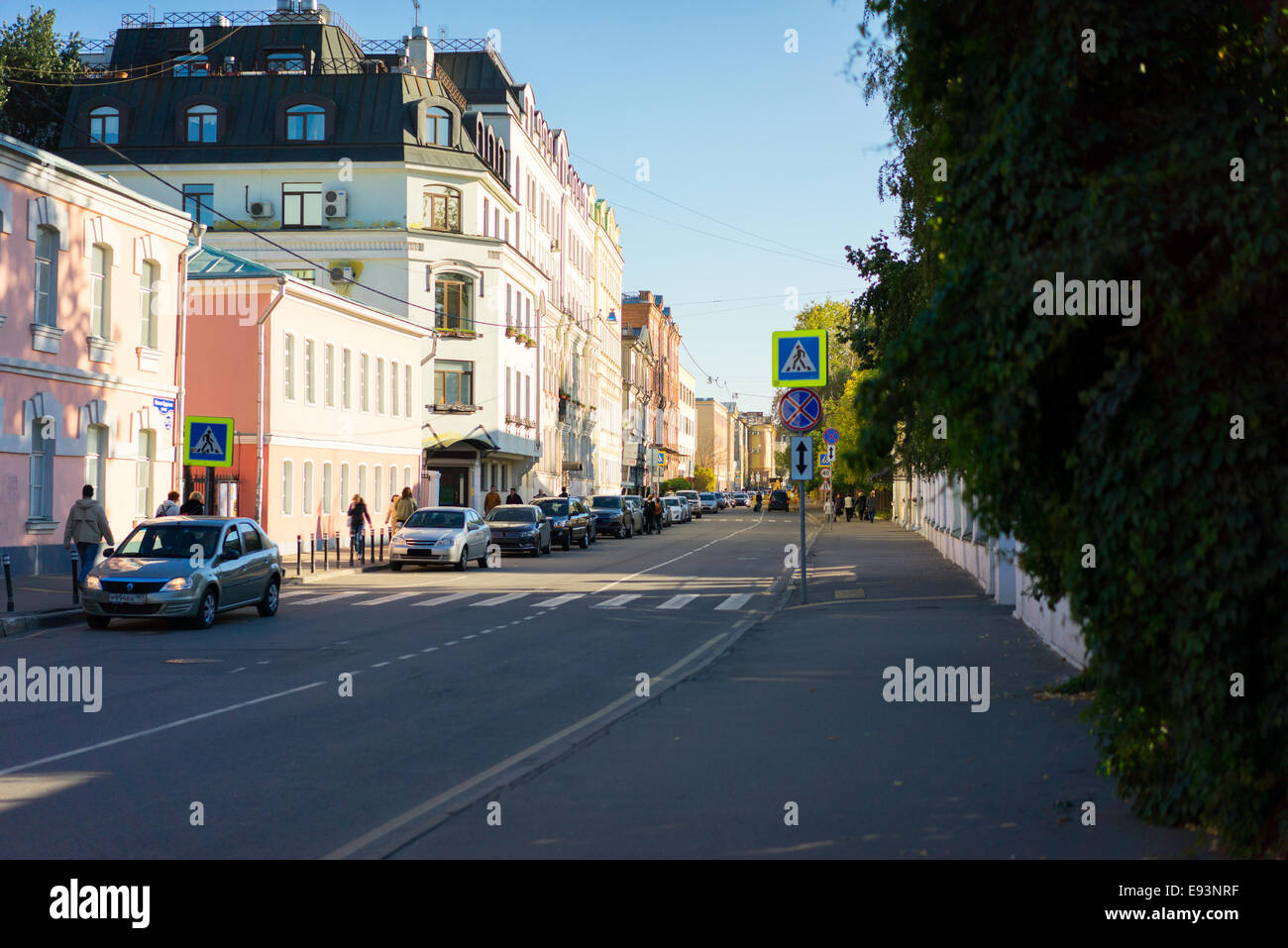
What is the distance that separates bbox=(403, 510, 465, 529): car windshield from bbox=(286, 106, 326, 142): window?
25.8m

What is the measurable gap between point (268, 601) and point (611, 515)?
34628 mm

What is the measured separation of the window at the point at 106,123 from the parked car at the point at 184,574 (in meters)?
38.5

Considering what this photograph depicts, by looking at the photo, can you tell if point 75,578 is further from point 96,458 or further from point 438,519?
point 438,519

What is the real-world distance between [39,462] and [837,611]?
16106 millimetres

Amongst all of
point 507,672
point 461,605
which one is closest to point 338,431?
point 461,605

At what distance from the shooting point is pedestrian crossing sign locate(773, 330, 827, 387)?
20078 mm

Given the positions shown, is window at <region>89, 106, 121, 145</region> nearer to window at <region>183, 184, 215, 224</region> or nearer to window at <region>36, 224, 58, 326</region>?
window at <region>183, 184, 215, 224</region>

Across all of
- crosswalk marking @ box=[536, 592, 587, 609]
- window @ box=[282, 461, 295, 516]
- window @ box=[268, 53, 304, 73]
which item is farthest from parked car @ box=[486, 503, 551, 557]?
window @ box=[268, 53, 304, 73]

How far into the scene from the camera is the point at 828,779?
Result: 307 inches

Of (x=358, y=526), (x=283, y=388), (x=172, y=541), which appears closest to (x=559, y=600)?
(x=172, y=541)

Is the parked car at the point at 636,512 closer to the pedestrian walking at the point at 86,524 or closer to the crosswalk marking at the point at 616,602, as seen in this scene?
the crosswalk marking at the point at 616,602

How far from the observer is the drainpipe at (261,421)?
3505 centimetres

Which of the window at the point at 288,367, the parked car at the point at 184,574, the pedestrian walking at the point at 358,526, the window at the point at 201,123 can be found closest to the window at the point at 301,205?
the window at the point at 201,123

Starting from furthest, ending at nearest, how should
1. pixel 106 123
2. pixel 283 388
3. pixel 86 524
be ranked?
pixel 106 123 → pixel 283 388 → pixel 86 524
